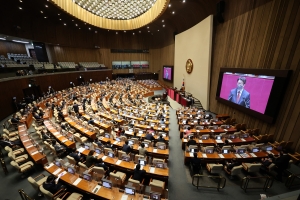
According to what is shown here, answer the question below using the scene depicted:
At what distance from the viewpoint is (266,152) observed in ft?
21.6

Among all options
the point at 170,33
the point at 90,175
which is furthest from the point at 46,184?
the point at 170,33

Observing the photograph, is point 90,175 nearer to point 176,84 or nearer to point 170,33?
point 176,84

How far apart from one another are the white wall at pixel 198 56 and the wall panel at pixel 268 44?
178 cm

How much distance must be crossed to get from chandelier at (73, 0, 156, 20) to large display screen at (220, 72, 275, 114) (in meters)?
14.6

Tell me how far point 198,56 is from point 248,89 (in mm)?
7514

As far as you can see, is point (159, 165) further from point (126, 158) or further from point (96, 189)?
point (96, 189)

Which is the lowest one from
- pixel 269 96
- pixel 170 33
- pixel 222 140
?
pixel 222 140

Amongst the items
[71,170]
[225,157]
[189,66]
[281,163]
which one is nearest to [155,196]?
[71,170]

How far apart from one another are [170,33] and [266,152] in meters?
23.5

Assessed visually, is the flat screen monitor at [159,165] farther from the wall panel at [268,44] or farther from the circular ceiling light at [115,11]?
the circular ceiling light at [115,11]

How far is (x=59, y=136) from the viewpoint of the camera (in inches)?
321

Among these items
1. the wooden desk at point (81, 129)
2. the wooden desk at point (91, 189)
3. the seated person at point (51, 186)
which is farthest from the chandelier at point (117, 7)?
the seated person at point (51, 186)

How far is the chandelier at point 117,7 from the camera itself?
708 inches

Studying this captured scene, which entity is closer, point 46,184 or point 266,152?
point 46,184
